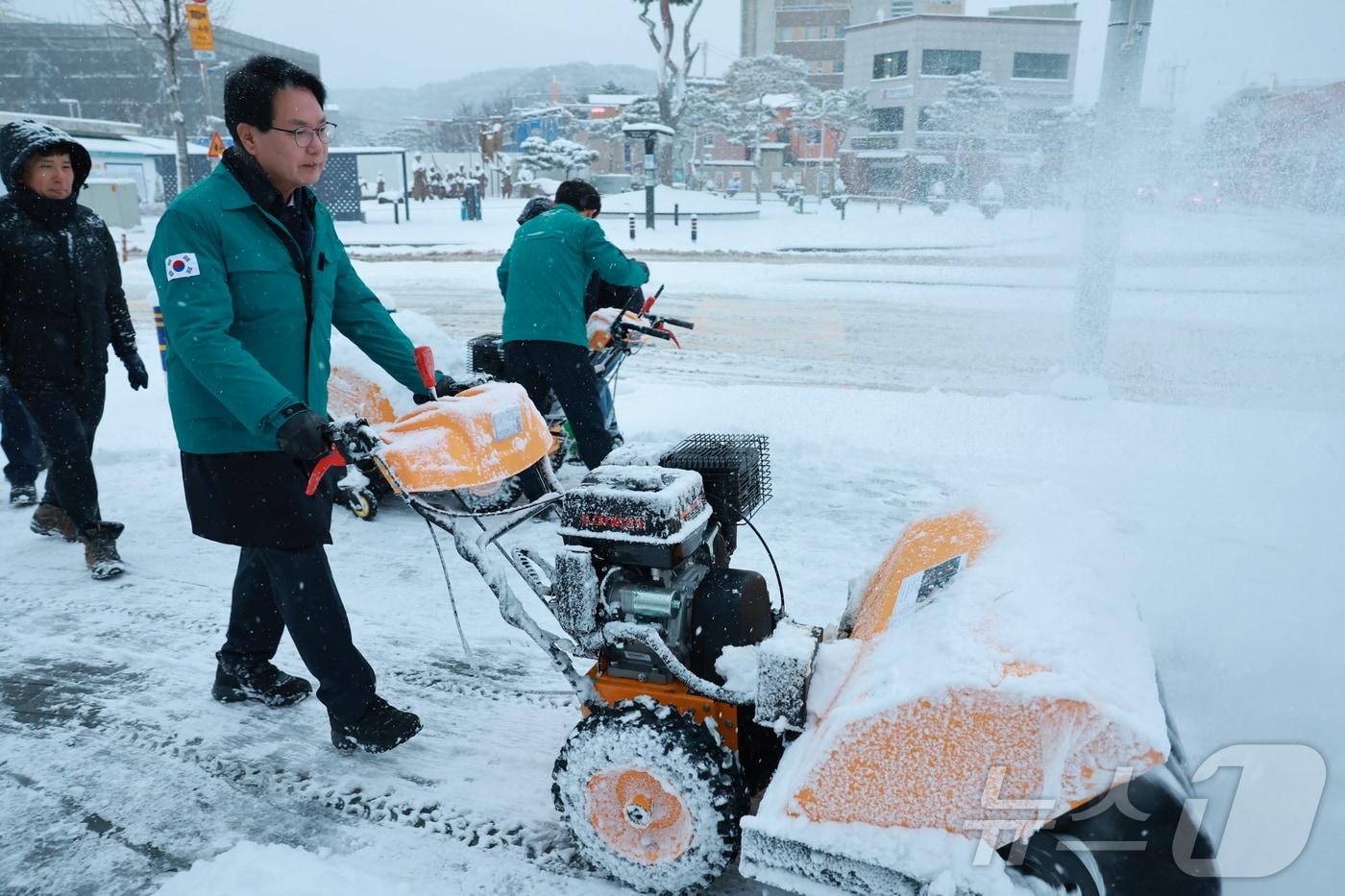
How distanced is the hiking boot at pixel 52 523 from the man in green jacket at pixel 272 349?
2.25m

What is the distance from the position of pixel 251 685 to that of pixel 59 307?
222 centimetres

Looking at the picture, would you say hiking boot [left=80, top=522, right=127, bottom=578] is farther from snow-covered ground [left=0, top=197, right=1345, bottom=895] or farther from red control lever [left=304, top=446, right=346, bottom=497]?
red control lever [left=304, top=446, right=346, bottom=497]

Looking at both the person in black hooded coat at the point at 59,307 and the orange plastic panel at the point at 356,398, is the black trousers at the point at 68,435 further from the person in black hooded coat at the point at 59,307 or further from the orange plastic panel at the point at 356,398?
the orange plastic panel at the point at 356,398

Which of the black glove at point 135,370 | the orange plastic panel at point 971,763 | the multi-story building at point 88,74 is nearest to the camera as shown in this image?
the orange plastic panel at point 971,763

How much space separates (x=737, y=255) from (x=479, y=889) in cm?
2006

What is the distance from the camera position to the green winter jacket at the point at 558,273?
4.71 m

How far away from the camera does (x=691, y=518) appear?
7.55 ft

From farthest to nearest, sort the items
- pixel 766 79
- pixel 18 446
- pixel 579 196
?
pixel 766 79 → pixel 18 446 → pixel 579 196

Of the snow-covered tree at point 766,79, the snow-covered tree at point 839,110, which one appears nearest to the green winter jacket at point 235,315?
the snow-covered tree at point 839,110

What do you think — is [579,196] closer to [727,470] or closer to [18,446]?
[727,470]

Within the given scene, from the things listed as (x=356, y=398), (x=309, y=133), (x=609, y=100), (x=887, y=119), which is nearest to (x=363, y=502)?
(x=356, y=398)

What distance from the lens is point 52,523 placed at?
187 inches

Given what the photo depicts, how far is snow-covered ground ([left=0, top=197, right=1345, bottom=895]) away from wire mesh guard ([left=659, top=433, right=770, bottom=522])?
0.69 meters

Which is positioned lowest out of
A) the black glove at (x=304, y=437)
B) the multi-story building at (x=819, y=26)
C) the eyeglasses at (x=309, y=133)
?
the black glove at (x=304, y=437)
